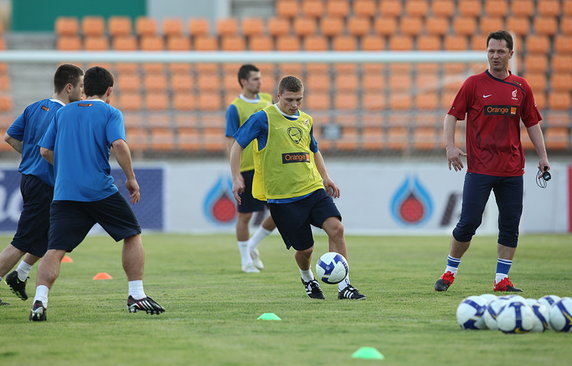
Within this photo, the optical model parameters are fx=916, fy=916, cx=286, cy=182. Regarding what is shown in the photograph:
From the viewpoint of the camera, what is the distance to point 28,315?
7.23 meters

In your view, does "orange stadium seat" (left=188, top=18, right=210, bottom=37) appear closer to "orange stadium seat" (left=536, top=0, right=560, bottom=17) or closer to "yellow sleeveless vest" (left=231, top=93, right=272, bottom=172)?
"orange stadium seat" (left=536, top=0, right=560, bottom=17)

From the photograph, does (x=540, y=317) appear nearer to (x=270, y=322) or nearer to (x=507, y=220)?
(x=270, y=322)

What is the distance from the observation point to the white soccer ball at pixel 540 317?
238 inches

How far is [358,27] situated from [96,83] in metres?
14.8

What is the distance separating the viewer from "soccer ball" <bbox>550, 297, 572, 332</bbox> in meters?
6.03

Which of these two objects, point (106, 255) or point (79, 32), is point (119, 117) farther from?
point (79, 32)

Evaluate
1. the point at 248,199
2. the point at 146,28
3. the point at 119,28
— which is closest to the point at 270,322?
the point at 248,199

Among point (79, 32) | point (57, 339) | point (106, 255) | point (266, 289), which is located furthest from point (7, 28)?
point (57, 339)

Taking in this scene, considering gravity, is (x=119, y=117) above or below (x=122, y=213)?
above

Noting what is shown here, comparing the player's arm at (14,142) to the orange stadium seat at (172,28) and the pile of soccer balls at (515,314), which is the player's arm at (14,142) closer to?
the pile of soccer balls at (515,314)

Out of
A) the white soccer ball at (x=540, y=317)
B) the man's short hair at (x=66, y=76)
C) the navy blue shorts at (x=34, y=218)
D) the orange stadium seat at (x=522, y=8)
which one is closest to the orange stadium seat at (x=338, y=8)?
the orange stadium seat at (x=522, y=8)

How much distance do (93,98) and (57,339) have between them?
1.99 metres

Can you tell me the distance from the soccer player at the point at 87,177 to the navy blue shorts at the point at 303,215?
57.0 inches

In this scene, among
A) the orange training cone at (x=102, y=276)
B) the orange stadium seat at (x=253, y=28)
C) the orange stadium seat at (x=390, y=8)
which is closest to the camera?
the orange training cone at (x=102, y=276)
